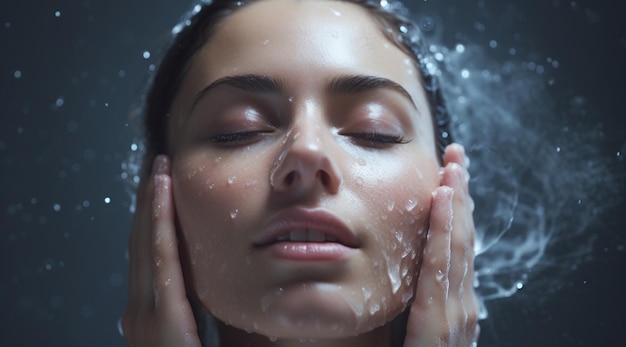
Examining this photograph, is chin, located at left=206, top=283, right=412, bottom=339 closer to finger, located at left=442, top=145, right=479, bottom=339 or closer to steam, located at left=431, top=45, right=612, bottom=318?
finger, located at left=442, top=145, right=479, bottom=339

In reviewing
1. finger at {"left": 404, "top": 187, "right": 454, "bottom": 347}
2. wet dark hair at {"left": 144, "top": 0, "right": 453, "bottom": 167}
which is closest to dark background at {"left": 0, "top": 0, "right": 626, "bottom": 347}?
wet dark hair at {"left": 144, "top": 0, "right": 453, "bottom": 167}

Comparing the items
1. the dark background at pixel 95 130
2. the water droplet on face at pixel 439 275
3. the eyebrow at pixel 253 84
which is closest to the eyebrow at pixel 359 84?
the eyebrow at pixel 253 84

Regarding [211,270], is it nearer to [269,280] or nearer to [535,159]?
[269,280]

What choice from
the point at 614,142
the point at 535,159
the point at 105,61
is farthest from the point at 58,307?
the point at 614,142

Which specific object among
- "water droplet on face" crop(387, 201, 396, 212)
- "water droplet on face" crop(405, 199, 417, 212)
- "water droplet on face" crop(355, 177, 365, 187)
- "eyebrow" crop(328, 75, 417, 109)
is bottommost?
"water droplet on face" crop(405, 199, 417, 212)

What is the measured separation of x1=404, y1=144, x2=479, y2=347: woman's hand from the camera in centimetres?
130

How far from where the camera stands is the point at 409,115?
139 centimetres

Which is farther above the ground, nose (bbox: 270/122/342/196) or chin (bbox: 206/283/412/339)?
nose (bbox: 270/122/342/196)

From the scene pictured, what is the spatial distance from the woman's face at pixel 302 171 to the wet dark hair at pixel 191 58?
5cm

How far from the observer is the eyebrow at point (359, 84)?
1285 millimetres

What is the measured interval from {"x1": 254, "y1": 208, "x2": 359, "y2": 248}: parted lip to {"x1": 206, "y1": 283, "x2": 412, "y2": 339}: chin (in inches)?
3.6

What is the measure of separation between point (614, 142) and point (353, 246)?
1099 millimetres

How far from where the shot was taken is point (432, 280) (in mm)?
1305

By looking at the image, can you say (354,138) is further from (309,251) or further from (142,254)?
(142,254)
